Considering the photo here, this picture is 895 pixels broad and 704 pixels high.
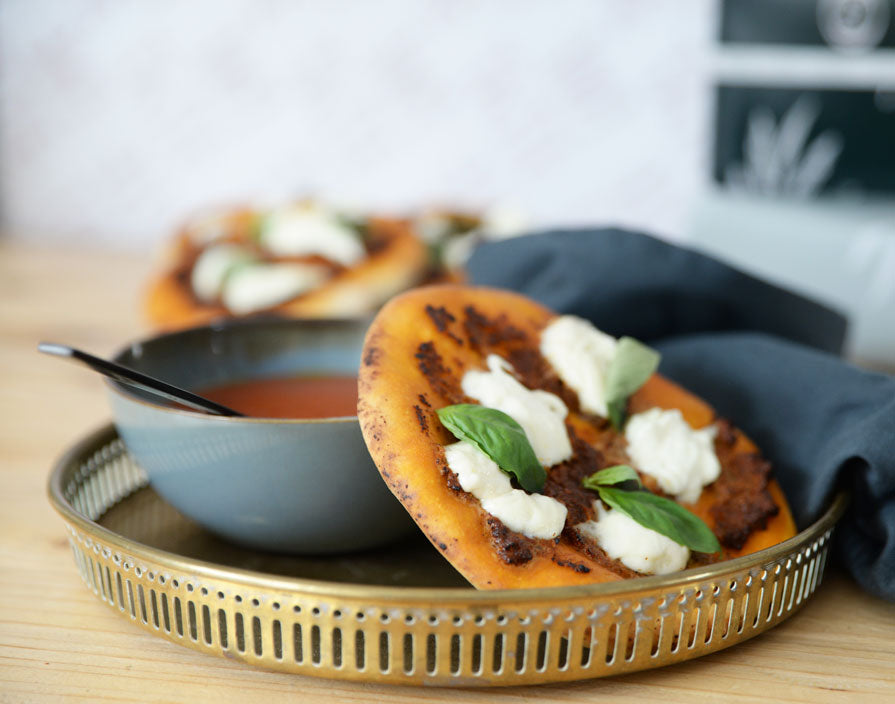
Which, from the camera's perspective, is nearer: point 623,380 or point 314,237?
point 623,380

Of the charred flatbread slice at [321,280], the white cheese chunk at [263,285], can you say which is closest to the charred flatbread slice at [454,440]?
the charred flatbread slice at [321,280]

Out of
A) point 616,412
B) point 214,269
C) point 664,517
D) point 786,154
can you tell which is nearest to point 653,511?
point 664,517

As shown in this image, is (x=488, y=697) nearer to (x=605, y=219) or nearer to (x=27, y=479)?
(x=27, y=479)

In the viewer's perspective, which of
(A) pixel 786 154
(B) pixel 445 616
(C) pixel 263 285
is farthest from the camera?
(A) pixel 786 154

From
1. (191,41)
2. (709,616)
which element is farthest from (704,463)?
(191,41)

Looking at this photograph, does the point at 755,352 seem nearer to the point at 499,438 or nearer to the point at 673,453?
the point at 673,453

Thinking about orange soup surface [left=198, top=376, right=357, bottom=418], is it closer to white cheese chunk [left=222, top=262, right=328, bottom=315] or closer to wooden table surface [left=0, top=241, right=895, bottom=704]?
wooden table surface [left=0, top=241, right=895, bottom=704]
